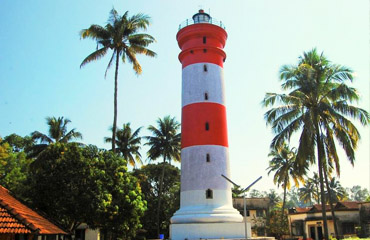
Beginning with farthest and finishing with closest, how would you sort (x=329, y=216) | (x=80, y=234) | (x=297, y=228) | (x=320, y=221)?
1. (x=297, y=228)
2. (x=320, y=221)
3. (x=329, y=216)
4. (x=80, y=234)

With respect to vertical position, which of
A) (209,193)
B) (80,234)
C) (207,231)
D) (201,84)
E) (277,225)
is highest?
(201,84)

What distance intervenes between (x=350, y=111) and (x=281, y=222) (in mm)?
21956

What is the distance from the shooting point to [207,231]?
20719mm

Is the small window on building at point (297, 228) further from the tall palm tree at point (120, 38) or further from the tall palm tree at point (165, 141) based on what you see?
the tall palm tree at point (120, 38)

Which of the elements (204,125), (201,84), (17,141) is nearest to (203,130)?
(204,125)

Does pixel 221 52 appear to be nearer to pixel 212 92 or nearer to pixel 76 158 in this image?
pixel 212 92

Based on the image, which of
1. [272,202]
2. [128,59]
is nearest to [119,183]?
[128,59]

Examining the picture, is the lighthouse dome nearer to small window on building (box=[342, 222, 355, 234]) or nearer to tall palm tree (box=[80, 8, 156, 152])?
tall palm tree (box=[80, 8, 156, 152])

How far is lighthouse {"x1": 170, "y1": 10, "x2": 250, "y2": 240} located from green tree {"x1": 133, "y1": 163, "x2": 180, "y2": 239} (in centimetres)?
1791

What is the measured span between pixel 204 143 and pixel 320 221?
87.2ft

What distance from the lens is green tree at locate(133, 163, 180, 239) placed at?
4028 centimetres

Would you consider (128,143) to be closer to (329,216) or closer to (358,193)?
(329,216)

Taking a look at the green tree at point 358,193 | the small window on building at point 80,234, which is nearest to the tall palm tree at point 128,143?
the small window on building at point 80,234

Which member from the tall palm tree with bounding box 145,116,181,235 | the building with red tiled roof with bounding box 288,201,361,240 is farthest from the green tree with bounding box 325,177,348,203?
the tall palm tree with bounding box 145,116,181,235
